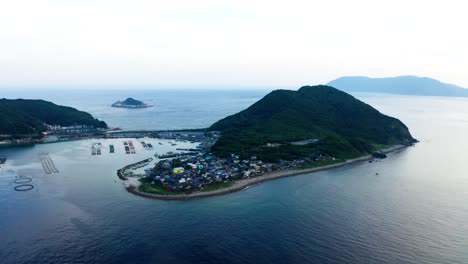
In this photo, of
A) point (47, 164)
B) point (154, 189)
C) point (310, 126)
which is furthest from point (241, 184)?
point (310, 126)

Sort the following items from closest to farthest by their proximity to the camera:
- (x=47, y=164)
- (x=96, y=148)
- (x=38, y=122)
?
1. (x=47, y=164)
2. (x=96, y=148)
3. (x=38, y=122)

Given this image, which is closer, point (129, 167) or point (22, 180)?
point (22, 180)

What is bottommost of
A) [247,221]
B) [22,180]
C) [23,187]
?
[247,221]

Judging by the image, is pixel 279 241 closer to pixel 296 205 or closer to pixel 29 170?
pixel 296 205

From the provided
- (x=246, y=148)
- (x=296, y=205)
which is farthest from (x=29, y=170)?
(x=296, y=205)

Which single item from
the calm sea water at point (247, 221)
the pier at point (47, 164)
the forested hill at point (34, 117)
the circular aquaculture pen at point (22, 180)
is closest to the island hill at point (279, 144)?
the calm sea water at point (247, 221)

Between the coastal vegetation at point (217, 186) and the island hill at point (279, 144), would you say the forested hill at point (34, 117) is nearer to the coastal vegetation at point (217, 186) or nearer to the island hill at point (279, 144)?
the island hill at point (279, 144)

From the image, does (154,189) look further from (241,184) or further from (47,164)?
(47,164)
